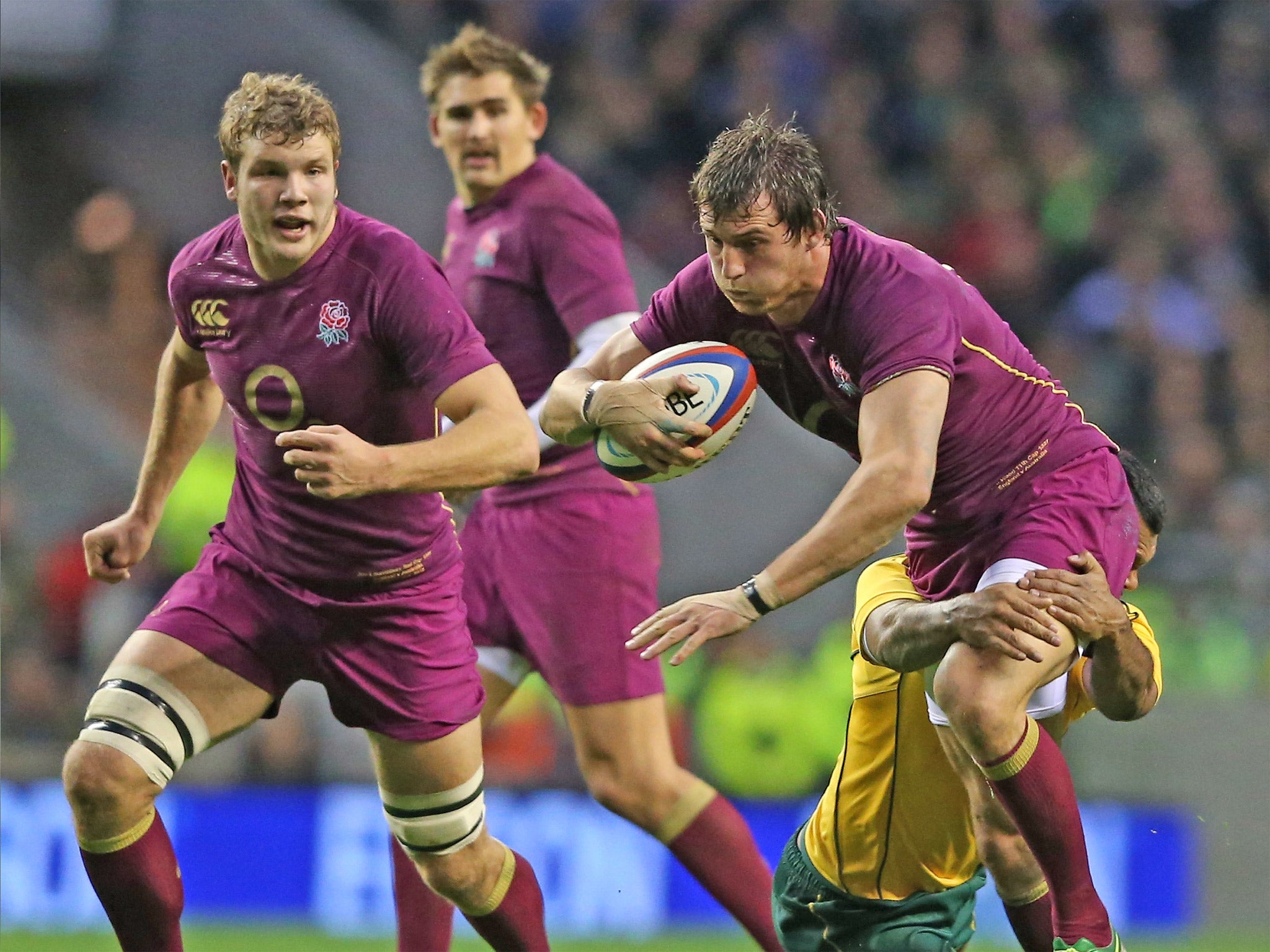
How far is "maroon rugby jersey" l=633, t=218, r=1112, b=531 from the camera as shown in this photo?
416cm

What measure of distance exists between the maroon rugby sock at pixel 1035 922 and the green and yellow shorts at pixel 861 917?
123mm

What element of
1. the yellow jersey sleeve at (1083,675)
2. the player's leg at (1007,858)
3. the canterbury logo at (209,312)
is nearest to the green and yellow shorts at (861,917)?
the player's leg at (1007,858)

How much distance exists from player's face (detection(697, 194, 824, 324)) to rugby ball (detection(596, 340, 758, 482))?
0.14 m

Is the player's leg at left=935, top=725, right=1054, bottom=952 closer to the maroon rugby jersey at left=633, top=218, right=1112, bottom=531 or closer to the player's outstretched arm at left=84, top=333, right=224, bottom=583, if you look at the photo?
the maroon rugby jersey at left=633, top=218, right=1112, bottom=531

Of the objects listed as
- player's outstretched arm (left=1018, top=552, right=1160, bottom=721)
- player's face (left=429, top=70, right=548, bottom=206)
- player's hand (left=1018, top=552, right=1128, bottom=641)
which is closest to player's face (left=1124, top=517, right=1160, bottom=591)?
player's outstretched arm (left=1018, top=552, right=1160, bottom=721)

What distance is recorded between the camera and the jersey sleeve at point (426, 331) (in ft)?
14.2

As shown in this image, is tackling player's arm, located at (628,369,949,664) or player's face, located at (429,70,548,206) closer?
tackling player's arm, located at (628,369,949,664)

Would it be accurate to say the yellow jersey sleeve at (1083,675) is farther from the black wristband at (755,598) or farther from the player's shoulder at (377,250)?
the player's shoulder at (377,250)

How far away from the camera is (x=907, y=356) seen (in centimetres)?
407

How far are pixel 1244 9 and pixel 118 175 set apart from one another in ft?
24.1

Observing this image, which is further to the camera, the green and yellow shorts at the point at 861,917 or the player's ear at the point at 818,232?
the green and yellow shorts at the point at 861,917

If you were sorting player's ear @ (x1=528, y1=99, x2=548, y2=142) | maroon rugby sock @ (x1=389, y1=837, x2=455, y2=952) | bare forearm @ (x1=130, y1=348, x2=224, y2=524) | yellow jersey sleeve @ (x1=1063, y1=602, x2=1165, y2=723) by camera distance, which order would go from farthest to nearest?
player's ear @ (x1=528, y1=99, x2=548, y2=142) → maroon rugby sock @ (x1=389, y1=837, x2=455, y2=952) → bare forearm @ (x1=130, y1=348, x2=224, y2=524) → yellow jersey sleeve @ (x1=1063, y1=602, x2=1165, y2=723)

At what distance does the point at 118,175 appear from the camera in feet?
36.0

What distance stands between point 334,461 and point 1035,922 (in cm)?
219
